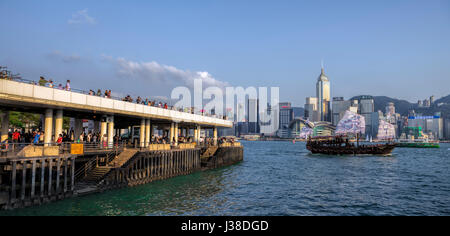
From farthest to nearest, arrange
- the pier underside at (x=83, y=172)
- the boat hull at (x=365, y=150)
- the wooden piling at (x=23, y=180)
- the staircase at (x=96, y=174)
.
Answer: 1. the boat hull at (x=365, y=150)
2. the staircase at (x=96, y=174)
3. the pier underside at (x=83, y=172)
4. the wooden piling at (x=23, y=180)

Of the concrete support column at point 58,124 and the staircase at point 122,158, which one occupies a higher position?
the concrete support column at point 58,124

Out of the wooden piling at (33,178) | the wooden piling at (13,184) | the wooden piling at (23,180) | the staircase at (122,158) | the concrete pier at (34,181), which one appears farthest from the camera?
the staircase at (122,158)

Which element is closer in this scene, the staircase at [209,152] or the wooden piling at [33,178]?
the wooden piling at [33,178]

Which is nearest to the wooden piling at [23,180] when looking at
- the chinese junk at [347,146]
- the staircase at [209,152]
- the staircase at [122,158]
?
the staircase at [122,158]

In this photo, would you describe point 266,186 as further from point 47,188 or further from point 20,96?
point 20,96

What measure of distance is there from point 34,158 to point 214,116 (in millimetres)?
44393

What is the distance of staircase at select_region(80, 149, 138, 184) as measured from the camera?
94.5 feet

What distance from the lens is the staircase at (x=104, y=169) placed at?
94.5ft

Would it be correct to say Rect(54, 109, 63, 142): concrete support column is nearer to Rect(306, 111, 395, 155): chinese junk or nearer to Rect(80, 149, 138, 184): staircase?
Rect(80, 149, 138, 184): staircase

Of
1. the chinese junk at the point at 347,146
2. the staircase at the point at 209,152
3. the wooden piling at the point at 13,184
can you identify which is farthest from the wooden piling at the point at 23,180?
the chinese junk at the point at 347,146

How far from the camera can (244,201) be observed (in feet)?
87.7

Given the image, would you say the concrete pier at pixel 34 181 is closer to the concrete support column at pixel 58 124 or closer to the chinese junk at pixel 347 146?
the concrete support column at pixel 58 124

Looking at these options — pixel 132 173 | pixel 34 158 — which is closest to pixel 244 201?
pixel 132 173

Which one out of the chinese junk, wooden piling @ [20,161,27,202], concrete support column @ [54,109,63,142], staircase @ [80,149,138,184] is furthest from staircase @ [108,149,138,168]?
the chinese junk
